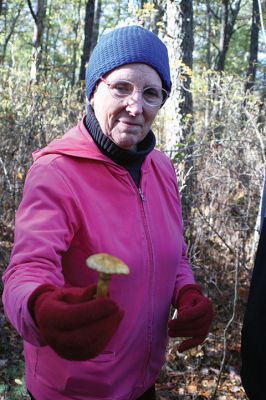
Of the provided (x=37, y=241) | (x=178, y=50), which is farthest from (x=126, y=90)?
(x=178, y=50)

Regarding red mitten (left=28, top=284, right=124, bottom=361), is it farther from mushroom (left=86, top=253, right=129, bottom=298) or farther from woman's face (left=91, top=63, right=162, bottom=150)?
woman's face (left=91, top=63, right=162, bottom=150)

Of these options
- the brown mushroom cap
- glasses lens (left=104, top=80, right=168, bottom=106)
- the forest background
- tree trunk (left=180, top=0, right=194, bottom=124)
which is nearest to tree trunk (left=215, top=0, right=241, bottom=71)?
the forest background

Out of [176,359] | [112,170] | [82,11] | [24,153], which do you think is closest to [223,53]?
[82,11]

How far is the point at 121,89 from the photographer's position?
1.70m

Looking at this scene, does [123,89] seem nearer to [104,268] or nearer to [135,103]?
[135,103]

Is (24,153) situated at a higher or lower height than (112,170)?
lower

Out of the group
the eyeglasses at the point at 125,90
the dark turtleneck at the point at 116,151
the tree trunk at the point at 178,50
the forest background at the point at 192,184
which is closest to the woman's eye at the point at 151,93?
the eyeglasses at the point at 125,90

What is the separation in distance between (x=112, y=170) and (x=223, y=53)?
17.7 m

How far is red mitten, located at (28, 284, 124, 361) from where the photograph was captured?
43.1 inches

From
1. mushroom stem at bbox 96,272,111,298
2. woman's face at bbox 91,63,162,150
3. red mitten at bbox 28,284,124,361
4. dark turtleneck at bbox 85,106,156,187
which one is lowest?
red mitten at bbox 28,284,124,361

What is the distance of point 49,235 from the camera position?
4.71 ft

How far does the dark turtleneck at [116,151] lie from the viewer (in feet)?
5.71

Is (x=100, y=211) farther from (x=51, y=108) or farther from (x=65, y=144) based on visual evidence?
(x=51, y=108)

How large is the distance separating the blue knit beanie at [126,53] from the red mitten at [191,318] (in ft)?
3.21
